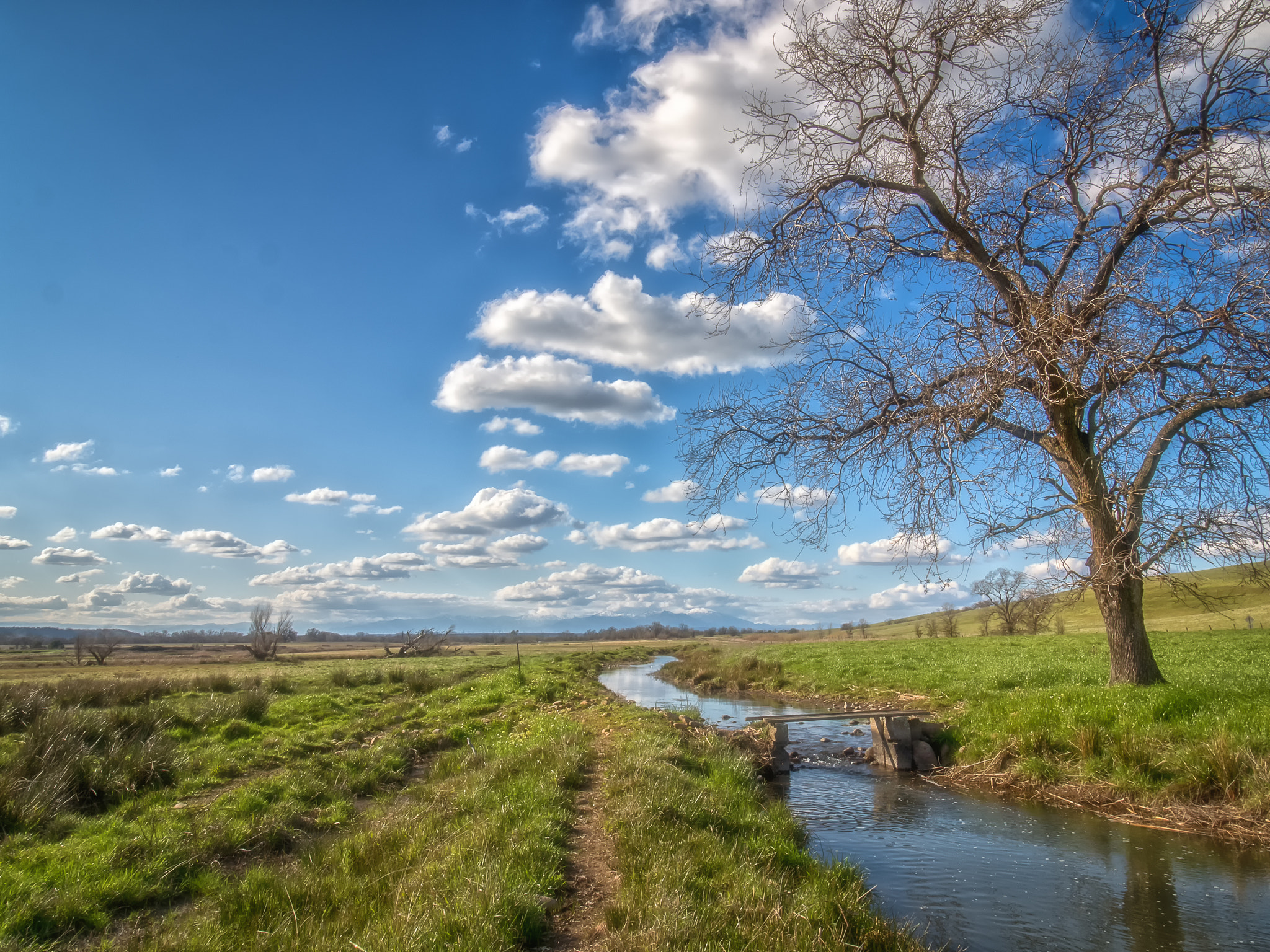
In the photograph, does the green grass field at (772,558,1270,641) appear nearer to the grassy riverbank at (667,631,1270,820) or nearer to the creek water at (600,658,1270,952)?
the grassy riverbank at (667,631,1270,820)

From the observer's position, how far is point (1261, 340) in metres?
7.89

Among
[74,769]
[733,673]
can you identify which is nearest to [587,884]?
[74,769]

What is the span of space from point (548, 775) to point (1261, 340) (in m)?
10.6

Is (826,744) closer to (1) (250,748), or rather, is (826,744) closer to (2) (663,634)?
(1) (250,748)

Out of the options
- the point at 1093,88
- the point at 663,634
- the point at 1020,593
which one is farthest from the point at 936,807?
the point at 663,634

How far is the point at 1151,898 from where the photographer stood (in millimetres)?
7074

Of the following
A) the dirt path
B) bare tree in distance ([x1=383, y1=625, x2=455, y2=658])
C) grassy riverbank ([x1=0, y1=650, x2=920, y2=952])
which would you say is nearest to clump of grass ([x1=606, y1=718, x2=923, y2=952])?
grassy riverbank ([x1=0, y1=650, x2=920, y2=952])

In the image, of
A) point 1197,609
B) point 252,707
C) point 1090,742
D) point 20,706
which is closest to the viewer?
point 1090,742

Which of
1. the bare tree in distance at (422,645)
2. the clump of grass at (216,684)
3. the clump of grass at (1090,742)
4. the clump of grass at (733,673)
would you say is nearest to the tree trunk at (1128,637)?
the clump of grass at (1090,742)

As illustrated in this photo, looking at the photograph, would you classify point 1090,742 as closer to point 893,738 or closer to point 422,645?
point 893,738

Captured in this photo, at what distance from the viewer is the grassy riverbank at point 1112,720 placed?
9.38 m

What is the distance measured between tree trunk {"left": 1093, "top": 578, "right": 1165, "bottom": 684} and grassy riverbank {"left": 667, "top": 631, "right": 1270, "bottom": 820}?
Answer: 34cm

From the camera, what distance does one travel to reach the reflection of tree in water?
20.4 ft

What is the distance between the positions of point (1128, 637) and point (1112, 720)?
5.05 feet
